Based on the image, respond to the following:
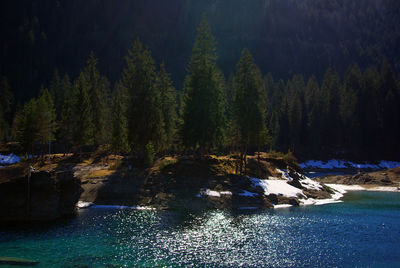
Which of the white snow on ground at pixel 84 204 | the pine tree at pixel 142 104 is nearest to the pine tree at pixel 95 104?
the pine tree at pixel 142 104

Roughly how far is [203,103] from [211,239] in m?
28.0

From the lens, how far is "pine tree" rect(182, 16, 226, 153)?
162 ft

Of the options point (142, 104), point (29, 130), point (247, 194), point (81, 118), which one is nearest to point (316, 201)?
point (247, 194)

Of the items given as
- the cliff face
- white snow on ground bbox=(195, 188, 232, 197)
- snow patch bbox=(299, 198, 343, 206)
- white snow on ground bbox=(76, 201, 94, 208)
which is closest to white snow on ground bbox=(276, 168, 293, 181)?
snow patch bbox=(299, 198, 343, 206)

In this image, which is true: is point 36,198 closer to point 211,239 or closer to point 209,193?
point 211,239

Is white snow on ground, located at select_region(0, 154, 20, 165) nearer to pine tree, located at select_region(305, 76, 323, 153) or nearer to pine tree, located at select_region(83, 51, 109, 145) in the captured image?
pine tree, located at select_region(83, 51, 109, 145)

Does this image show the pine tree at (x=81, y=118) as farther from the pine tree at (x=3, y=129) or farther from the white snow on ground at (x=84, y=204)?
the pine tree at (x=3, y=129)

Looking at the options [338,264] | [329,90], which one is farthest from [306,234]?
[329,90]

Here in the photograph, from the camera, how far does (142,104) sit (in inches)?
2020

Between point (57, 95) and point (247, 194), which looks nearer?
point (247, 194)

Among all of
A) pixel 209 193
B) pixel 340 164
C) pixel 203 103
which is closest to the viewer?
pixel 209 193

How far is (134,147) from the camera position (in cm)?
5628

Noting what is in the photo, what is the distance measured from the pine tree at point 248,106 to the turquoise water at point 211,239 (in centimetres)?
1808

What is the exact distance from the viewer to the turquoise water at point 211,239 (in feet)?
67.0
